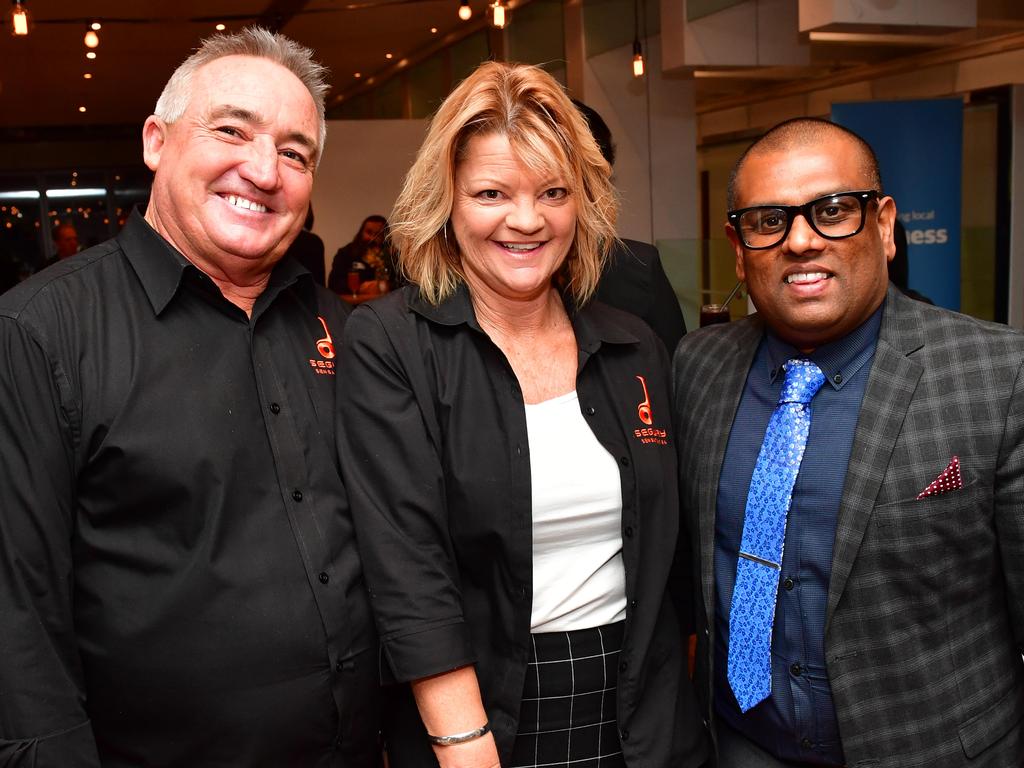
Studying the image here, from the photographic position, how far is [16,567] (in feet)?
5.29

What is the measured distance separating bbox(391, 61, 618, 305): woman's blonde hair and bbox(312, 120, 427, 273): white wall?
742 centimetres

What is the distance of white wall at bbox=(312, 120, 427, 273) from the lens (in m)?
9.27

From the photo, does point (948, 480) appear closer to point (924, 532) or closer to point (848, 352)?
point (924, 532)

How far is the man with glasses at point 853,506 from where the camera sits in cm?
177

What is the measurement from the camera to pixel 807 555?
1840 millimetres

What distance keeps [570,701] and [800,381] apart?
2.52 feet

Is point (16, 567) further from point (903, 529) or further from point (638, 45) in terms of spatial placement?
point (638, 45)

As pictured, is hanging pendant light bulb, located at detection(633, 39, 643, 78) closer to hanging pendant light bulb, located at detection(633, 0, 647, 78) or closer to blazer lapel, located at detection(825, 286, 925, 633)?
hanging pendant light bulb, located at detection(633, 0, 647, 78)

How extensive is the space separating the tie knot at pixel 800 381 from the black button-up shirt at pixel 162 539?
92 centimetres

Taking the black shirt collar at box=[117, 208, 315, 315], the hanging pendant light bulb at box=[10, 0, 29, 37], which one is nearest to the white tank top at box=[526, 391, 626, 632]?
the black shirt collar at box=[117, 208, 315, 315]

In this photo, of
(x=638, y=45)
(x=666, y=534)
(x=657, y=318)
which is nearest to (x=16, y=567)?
(x=666, y=534)

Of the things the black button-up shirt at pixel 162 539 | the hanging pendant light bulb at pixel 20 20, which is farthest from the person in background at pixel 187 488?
the hanging pendant light bulb at pixel 20 20

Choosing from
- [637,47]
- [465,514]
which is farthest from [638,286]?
[637,47]

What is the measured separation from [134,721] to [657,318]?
1.87 m
